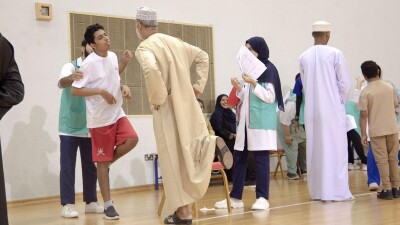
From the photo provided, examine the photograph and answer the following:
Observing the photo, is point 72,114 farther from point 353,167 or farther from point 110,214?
point 353,167

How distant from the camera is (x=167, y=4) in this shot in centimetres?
786

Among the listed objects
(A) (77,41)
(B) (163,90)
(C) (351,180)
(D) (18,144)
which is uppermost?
(A) (77,41)

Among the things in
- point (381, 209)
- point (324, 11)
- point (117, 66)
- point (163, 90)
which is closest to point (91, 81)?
point (117, 66)

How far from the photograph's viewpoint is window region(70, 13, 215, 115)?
276 inches

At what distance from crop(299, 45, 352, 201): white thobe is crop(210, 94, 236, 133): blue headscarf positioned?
100.0 inches

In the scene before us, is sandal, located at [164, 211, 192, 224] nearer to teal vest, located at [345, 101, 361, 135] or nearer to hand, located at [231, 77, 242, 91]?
hand, located at [231, 77, 242, 91]

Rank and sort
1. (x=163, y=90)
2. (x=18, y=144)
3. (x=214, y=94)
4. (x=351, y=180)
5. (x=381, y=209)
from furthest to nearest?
(x=214, y=94) < (x=351, y=180) < (x=18, y=144) < (x=381, y=209) < (x=163, y=90)

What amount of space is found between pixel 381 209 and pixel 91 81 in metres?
2.61

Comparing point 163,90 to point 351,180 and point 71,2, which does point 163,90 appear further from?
point 351,180

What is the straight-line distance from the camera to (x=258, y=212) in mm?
4785

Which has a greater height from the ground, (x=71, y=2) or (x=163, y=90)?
(x=71, y=2)

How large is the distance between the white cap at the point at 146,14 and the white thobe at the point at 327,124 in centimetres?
200

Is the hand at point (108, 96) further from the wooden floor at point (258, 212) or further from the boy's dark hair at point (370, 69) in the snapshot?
the boy's dark hair at point (370, 69)

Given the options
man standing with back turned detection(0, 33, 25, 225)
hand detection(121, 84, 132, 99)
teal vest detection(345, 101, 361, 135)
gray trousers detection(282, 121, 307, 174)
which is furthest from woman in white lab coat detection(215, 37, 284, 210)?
teal vest detection(345, 101, 361, 135)
